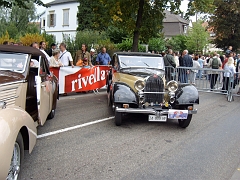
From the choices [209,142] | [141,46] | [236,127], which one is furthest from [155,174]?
[141,46]

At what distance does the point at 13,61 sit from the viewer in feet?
17.5

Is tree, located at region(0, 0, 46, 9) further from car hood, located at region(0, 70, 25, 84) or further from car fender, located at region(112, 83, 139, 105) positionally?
car hood, located at region(0, 70, 25, 84)

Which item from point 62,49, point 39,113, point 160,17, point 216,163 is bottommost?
point 216,163

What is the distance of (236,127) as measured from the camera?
23.8 ft

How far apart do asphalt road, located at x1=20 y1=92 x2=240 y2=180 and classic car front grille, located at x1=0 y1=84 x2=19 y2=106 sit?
3.25ft

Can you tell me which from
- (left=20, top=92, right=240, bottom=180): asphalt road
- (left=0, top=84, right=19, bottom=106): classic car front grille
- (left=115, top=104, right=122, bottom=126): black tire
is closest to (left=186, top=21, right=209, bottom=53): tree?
(left=20, top=92, right=240, bottom=180): asphalt road

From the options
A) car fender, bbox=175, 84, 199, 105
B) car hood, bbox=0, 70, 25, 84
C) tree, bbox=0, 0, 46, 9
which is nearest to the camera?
car hood, bbox=0, 70, 25, 84

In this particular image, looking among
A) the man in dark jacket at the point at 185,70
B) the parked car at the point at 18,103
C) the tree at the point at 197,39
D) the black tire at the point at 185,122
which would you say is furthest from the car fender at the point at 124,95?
the tree at the point at 197,39

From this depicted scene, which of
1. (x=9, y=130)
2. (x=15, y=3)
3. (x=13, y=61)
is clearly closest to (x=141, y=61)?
(x=13, y=61)

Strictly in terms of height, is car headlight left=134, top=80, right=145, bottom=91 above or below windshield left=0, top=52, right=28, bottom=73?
below

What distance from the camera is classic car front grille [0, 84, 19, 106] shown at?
4.22 m

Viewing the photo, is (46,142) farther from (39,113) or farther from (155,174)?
(155,174)

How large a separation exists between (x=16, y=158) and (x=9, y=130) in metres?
0.54

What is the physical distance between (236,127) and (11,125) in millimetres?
5748
